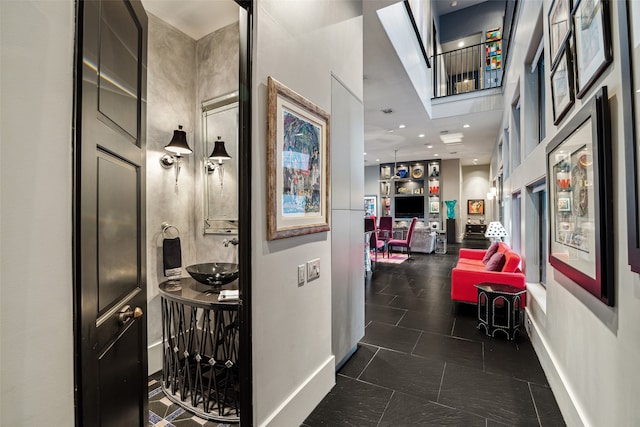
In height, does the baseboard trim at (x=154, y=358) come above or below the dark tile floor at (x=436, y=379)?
above

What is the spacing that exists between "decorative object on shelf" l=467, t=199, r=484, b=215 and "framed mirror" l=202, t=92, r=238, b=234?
43.2 ft

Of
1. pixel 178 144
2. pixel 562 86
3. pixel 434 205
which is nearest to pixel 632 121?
pixel 562 86

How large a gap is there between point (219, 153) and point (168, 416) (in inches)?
81.9

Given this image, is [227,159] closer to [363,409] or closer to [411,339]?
[363,409]

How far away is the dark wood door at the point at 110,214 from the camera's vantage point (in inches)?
33.2

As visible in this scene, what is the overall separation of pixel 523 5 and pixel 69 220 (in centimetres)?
515

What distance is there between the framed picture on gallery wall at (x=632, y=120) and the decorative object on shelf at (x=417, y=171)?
36.8ft

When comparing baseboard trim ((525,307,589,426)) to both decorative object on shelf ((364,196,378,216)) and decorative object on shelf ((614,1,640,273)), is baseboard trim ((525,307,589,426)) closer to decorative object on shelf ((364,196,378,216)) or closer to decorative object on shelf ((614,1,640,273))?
decorative object on shelf ((614,1,640,273))

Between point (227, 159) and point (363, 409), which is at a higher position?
point (227, 159)

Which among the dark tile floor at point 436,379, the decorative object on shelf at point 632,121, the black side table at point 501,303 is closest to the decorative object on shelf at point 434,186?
the dark tile floor at point 436,379

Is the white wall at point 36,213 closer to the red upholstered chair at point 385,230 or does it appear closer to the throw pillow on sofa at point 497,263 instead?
the throw pillow on sofa at point 497,263

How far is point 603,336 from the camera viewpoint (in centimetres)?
139

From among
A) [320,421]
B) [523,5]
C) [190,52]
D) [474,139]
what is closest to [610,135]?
[320,421]

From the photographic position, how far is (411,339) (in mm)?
3172
